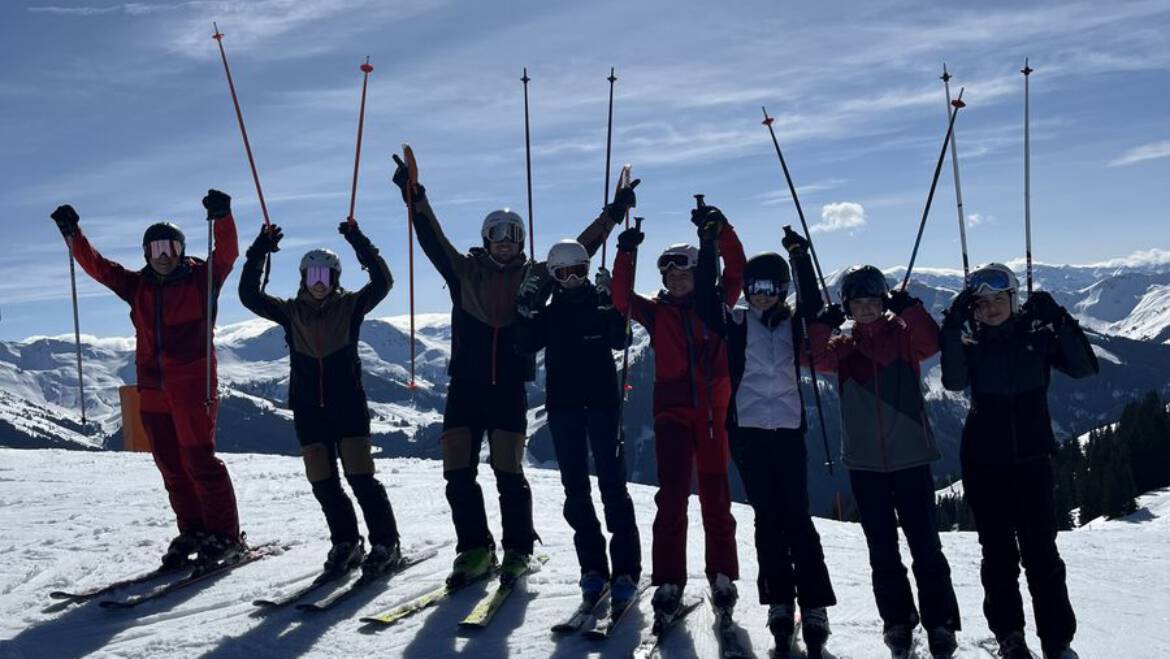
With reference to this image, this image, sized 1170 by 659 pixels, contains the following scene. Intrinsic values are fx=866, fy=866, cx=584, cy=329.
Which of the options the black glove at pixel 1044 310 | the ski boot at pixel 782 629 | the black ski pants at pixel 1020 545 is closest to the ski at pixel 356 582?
the ski boot at pixel 782 629

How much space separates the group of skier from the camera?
538cm

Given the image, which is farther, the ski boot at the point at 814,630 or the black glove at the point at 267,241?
the black glove at the point at 267,241

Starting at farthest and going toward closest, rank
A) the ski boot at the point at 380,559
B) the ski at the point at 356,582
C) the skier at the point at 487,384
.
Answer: the ski boot at the point at 380,559, the skier at the point at 487,384, the ski at the point at 356,582

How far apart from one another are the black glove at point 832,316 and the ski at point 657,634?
227 cm

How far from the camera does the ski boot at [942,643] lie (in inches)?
206

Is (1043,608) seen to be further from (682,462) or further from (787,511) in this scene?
(682,462)

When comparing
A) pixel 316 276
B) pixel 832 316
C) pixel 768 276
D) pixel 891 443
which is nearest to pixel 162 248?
pixel 316 276

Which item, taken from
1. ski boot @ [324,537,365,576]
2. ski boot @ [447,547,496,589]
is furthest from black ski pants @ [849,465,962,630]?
ski boot @ [324,537,365,576]

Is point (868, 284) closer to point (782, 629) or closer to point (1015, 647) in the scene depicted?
point (782, 629)

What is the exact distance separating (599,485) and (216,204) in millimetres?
4403

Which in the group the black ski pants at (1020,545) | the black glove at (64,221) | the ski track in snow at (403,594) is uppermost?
the black glove at (64,221)

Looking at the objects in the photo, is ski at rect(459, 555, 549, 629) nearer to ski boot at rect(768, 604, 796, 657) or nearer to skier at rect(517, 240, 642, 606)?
skier at rect(517, 240, 642, 606)

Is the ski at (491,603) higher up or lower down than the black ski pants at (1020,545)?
lower down

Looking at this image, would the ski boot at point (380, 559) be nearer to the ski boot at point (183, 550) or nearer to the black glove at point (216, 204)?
the ski boot at point (183, 550)
